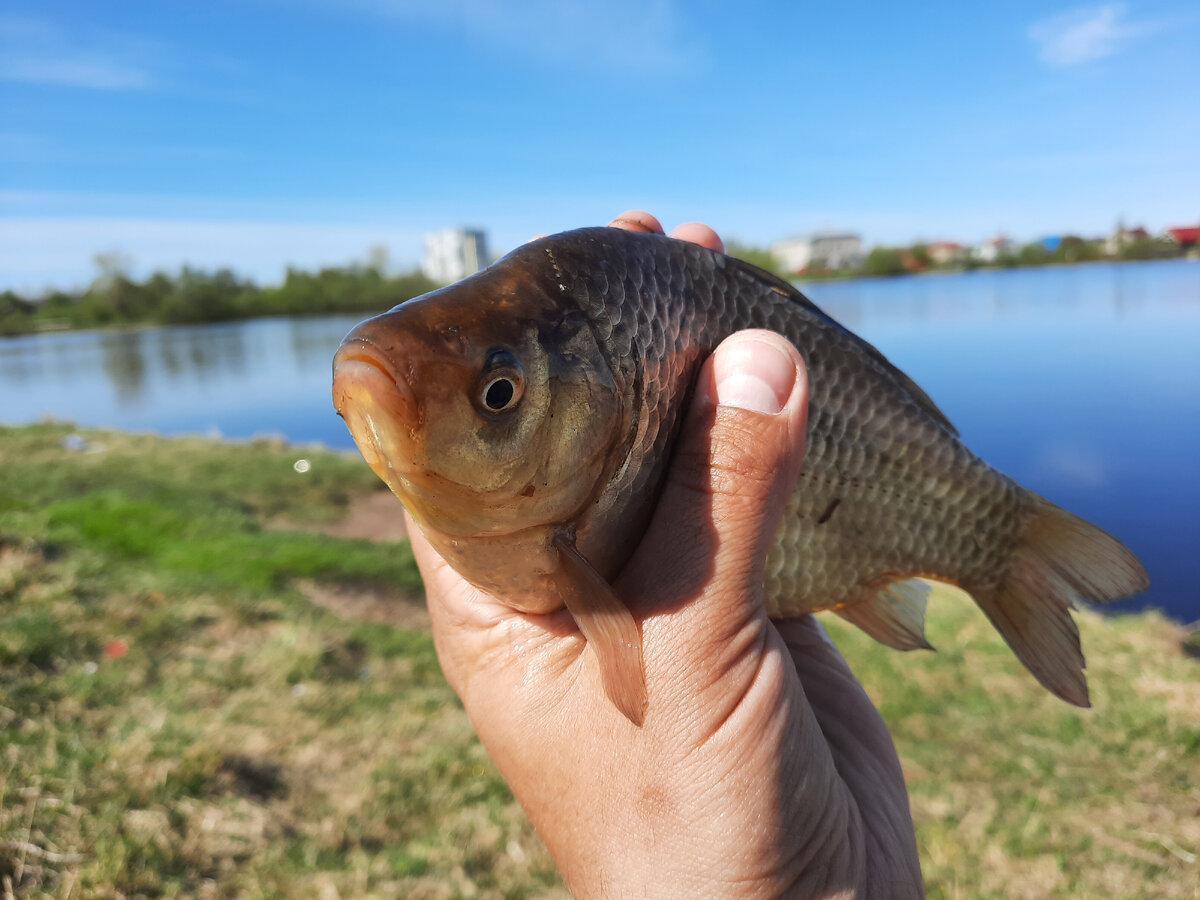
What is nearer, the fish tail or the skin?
the skin

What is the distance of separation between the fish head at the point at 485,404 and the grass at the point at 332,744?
2.67m

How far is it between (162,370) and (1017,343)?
4599 cm

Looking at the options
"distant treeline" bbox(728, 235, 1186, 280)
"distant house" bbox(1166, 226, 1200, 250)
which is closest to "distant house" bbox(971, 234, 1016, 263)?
"distant treeline" bbox(728, 235, 1186, 280)

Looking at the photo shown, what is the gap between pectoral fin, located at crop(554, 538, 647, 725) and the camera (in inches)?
57.1

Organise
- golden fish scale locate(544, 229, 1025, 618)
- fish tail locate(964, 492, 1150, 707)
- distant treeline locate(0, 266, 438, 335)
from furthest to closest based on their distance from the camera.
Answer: distant treeline locate(0, 266, 438, 335), fish tail locate(964, 492, 1150, 707), golden fish scale locate(544, 229, 1025, 618)

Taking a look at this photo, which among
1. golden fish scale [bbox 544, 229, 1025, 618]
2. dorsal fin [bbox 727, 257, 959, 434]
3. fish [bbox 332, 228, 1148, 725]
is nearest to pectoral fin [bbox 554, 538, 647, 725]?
fish [bbox 332, 228, 1148, 725]

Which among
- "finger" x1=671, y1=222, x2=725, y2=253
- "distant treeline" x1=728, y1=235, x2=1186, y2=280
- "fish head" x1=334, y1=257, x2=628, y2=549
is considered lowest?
"fish head" x1=334, y1=257, x2=628, y2=549

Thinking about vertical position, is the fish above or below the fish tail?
above

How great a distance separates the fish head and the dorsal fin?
63 cm

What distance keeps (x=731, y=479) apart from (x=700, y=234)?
1454 millimetres

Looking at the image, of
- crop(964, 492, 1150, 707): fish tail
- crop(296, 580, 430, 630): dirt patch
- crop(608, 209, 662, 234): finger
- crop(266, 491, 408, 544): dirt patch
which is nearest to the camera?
crop(964, 492, 1150, 707): fish tail

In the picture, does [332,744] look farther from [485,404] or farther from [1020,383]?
[1020,383]

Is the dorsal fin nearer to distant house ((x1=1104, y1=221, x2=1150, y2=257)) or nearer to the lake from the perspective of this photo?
the lake

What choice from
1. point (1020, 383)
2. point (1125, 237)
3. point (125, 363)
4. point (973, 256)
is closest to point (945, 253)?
point (973, 256)
